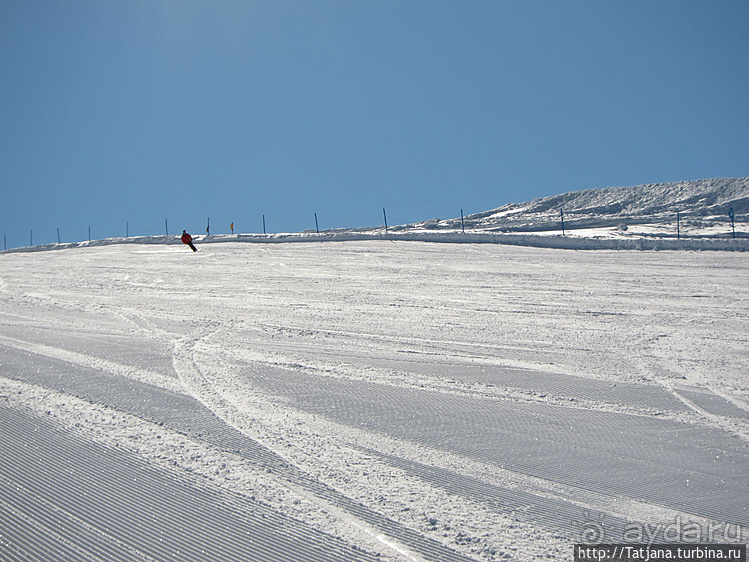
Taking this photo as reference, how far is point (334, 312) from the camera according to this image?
10.7m

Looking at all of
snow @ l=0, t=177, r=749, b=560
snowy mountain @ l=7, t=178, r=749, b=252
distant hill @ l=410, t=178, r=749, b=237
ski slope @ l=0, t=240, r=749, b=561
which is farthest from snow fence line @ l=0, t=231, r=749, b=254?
ski slope @ l=0, t=240, r=749, b=561

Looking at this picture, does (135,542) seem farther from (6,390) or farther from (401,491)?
(6,390)

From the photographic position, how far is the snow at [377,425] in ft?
11.1

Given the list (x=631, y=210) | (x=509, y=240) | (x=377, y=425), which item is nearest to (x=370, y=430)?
(x=377, y=425)

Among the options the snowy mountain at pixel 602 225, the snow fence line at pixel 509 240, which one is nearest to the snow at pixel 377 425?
the snow fence line at pixel 509 240

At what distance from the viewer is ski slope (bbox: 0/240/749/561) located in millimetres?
3352

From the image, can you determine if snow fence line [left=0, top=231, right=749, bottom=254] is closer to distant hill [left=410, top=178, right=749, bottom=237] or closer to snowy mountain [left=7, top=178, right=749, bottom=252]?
snowy mountain [left=7, top=178, right=749, bottom=252]

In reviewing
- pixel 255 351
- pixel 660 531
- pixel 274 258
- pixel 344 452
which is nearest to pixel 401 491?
pixel 344 452

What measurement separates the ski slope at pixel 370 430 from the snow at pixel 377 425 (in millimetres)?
22

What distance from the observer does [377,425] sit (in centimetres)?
493

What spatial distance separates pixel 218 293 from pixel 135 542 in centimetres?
1064

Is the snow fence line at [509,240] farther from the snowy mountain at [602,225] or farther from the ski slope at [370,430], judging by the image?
the ski slope at [370,430]

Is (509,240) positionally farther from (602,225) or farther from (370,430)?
(370,430)

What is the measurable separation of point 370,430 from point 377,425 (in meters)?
0.13
